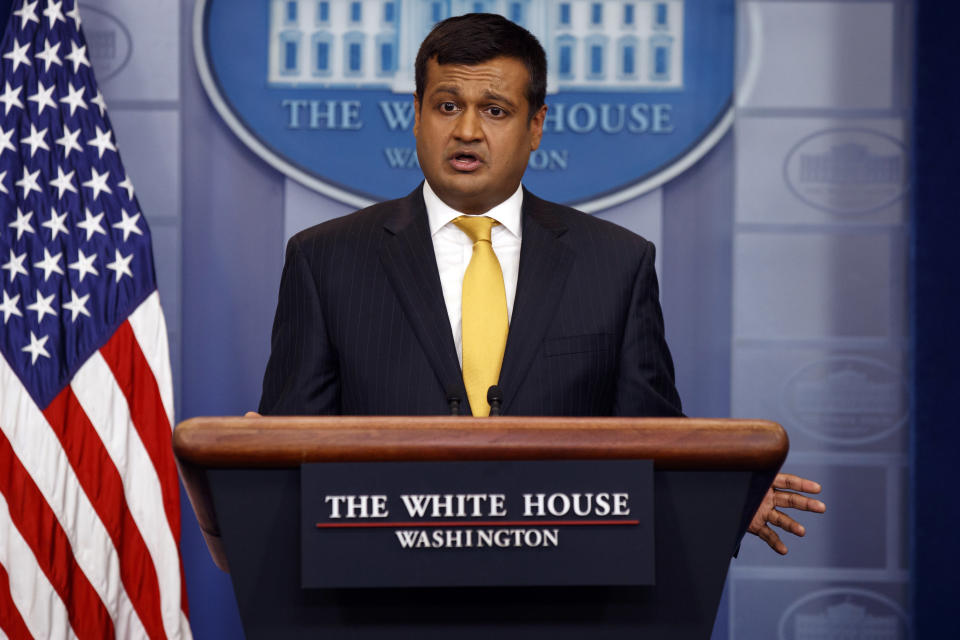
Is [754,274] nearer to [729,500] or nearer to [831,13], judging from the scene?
[831,13]

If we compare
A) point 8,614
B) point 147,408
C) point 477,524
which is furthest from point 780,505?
point 8,614

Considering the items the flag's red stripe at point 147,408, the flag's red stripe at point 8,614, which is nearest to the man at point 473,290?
the flag's red stripe at point 147,408

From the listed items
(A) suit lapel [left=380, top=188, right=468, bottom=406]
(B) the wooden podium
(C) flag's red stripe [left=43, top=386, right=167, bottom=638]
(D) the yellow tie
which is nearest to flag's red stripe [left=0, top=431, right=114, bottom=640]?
(C) flag's red stripe [left=43, top=386, right=167, bottom=638]

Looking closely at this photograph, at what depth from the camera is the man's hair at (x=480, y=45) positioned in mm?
1448

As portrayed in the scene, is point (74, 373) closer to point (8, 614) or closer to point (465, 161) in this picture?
point (8, 614)

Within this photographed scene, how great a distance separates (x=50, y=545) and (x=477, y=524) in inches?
86.6

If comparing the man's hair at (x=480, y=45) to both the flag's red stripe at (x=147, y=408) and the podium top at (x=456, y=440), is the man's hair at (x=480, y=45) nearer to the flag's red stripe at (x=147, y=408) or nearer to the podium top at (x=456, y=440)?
the podium top at (x=456, y=440)

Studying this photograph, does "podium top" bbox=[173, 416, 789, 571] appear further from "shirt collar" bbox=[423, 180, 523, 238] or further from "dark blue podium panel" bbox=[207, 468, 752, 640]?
"shirt collar" bbox=[423, 180, 523, 238]

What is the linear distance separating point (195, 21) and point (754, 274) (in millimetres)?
2050

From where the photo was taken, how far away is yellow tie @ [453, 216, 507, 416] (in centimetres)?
134

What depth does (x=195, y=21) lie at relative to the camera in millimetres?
3264

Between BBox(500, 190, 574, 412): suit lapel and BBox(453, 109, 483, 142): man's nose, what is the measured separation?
0.16 metres

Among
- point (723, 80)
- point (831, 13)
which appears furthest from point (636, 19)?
point (831, 13)

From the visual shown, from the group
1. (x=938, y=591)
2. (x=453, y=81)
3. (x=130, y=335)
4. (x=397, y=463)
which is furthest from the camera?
(x=938, y=591)
